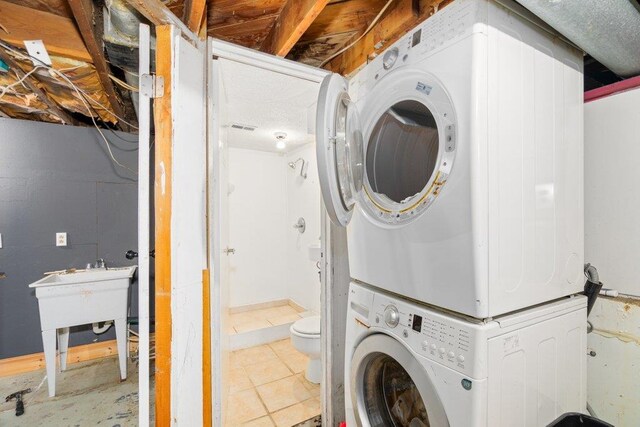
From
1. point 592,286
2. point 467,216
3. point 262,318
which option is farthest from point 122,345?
point 592,286

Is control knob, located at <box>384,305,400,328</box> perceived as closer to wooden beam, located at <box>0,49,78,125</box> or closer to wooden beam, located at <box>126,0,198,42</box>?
wooden beam, located at <box>126,0,198,42</box>

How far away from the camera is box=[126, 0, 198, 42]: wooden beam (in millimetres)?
908

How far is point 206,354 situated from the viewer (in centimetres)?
120

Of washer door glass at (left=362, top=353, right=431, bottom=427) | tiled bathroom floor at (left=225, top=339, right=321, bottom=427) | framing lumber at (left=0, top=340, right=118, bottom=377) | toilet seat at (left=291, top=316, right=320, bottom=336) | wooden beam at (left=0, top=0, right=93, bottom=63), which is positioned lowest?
tiled bathroom floor at (left=225, top=339, right=321, bottom=427)

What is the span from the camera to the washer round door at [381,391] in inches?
42.8

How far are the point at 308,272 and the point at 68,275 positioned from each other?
2164 mm

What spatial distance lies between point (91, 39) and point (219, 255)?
121 centimetres

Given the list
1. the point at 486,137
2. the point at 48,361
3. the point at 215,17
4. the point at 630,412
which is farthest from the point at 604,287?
the point at 48,361

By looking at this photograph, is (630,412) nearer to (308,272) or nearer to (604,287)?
(604,287)

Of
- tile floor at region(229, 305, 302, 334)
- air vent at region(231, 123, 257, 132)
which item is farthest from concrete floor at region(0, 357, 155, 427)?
air vent at region(231, 123, 257, 132)

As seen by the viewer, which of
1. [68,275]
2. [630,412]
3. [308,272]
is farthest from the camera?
[308,272]

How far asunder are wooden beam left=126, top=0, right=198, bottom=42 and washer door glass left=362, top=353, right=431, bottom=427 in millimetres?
1504

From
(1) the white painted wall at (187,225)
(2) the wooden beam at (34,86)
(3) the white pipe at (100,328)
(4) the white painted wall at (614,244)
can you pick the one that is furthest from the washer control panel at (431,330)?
(3) the white pipe at (100,328)

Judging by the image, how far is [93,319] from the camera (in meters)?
2.13
